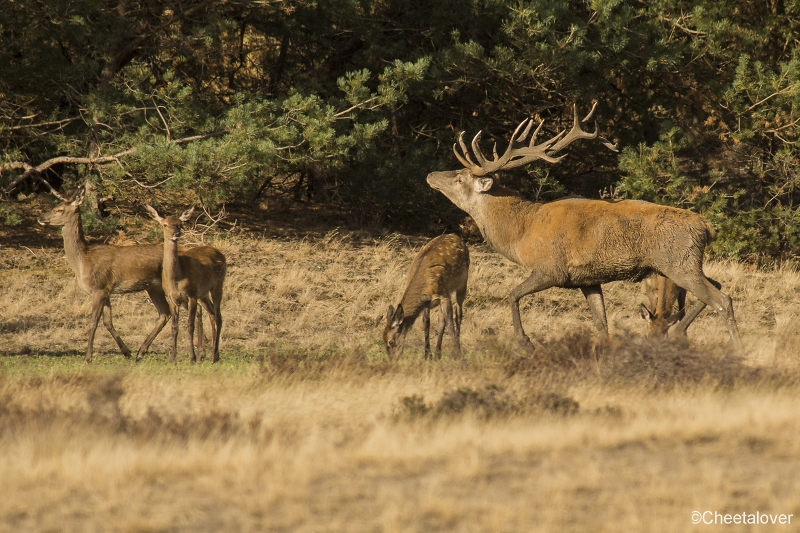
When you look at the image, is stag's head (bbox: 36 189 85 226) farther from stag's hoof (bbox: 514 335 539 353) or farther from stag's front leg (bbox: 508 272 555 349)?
stag's hoof (bbox: 514 335 539 353)

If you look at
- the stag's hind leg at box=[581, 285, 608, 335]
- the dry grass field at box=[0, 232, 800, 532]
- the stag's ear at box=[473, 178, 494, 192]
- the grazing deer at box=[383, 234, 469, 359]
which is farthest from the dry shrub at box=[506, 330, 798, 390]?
the stag's ear at box=[473, 178, 494, 192]

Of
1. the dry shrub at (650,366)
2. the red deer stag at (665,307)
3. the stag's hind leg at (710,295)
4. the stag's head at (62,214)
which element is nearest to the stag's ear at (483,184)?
the red deer stag at (665,307)

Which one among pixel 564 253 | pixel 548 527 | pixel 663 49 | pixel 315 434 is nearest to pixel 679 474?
pixel 548 527

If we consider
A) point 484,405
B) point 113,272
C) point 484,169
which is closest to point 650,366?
point 484,405

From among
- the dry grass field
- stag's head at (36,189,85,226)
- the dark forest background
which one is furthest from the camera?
the dark forest background

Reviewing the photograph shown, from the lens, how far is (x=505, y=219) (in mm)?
12234

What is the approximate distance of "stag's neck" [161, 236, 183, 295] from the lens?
12000 mm

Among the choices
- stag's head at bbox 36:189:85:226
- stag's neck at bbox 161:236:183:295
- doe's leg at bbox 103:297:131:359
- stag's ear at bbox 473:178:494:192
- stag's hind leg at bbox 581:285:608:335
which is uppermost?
stag's ear at bbox 473:178:494:192

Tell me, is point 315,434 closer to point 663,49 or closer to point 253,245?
point 253,245

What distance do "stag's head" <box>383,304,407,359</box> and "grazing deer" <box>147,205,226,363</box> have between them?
6.31 feet

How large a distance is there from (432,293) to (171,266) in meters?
2.93

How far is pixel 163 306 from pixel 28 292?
326 centimetres

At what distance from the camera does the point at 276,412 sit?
848cm

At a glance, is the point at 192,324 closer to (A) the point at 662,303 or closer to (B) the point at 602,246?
(B) the point at 602,246
